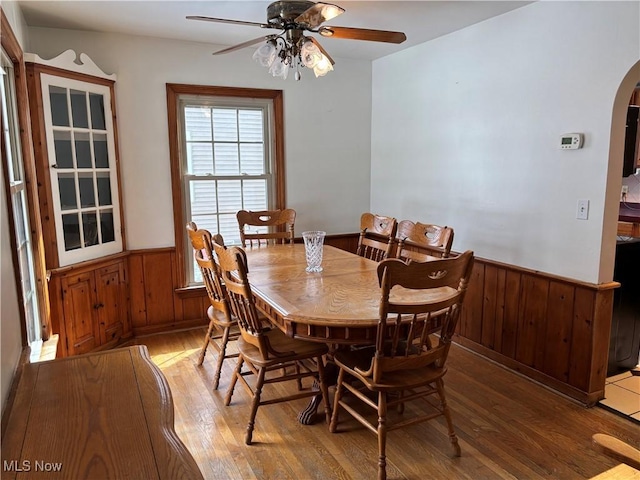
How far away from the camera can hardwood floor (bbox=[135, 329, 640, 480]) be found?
86.1 inches

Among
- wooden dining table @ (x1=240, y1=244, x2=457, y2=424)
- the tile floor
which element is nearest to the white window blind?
wooden dining table @ (x1=240, y1=244, x2=457, y2=424)

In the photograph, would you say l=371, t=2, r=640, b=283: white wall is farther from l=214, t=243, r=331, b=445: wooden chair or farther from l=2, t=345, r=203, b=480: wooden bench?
l=2, t=345, r=203, b=480: wooden bench

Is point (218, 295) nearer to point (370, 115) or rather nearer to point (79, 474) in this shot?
point (79, 474)

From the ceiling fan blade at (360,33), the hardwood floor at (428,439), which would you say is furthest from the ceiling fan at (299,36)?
the hardwood floor at (428,439)

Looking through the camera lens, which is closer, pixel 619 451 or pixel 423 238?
pixel 619 451

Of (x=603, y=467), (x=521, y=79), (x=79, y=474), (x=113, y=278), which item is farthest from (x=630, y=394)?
(x=113, y=278)

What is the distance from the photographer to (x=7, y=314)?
5.28 feet

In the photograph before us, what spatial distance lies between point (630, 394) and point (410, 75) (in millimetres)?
2945

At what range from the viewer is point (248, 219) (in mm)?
3887

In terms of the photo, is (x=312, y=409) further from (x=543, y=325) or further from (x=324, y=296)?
(x=543, y=325)

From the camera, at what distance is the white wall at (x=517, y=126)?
262cm

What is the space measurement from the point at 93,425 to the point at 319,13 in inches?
76.8

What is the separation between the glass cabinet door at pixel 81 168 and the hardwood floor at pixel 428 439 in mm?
1293

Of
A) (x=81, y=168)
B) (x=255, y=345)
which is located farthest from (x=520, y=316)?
(x=81, y=168)
